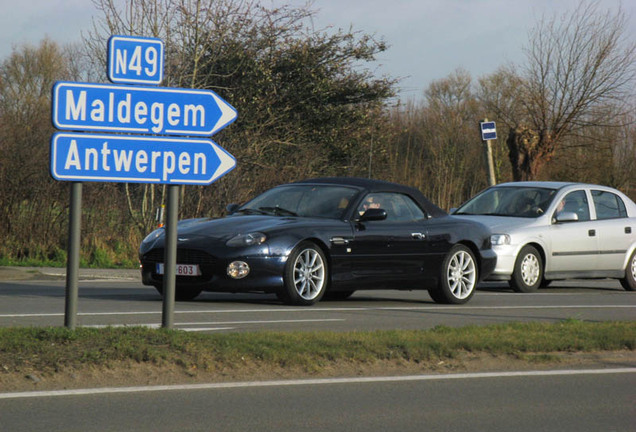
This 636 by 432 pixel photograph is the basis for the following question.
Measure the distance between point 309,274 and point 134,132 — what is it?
447 centimetres

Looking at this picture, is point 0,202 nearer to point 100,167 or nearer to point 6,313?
point 6,313

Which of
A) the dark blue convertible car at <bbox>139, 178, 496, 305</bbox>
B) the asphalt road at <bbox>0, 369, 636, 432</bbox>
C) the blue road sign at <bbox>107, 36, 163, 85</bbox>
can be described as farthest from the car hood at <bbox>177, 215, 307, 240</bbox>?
the asphalt road at <bbox>0, 369, 636, 432</bbox>

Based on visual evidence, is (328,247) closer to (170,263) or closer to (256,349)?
(170,263)

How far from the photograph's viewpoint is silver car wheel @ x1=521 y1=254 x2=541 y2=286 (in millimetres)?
16125

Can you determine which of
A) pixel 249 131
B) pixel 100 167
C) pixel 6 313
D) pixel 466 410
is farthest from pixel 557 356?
pixel 249 131

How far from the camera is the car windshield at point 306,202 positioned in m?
13.1

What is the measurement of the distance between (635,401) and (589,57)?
2450 centimetres

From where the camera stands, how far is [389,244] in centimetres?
1323

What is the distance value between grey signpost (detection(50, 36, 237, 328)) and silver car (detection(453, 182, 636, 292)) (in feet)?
26.9

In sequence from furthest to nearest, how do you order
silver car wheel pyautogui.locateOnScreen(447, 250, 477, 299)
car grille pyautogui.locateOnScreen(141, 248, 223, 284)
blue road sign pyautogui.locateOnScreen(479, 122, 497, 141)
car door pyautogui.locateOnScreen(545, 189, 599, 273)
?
blue road sign pyautogui.locateOnScreen(479, 122, 497, 141) < car door pyautogui.locateOnScreen(545, 189, 599, 273) < silver car wheel pyautogui.locateOnScreen(447, 250, 477, 299) < car grille pyautogui.locateOnScreen(141, 248, 223, 284)

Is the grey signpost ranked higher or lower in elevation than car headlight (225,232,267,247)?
higher

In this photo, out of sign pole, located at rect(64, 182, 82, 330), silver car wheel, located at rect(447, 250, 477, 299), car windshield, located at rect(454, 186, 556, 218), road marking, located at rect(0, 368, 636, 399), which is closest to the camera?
road marking, located at rect(0, 368, 636, 399)

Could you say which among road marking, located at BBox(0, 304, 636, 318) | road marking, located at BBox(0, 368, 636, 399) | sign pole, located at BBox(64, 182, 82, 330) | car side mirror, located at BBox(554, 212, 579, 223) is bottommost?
road marking, located at BBox(0, 368, 636, 399)

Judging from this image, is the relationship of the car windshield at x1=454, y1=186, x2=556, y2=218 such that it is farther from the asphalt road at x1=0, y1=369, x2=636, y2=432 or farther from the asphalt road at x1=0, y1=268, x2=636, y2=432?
the asphalt road at x1=0, y1=369, x2=636, y2=432
